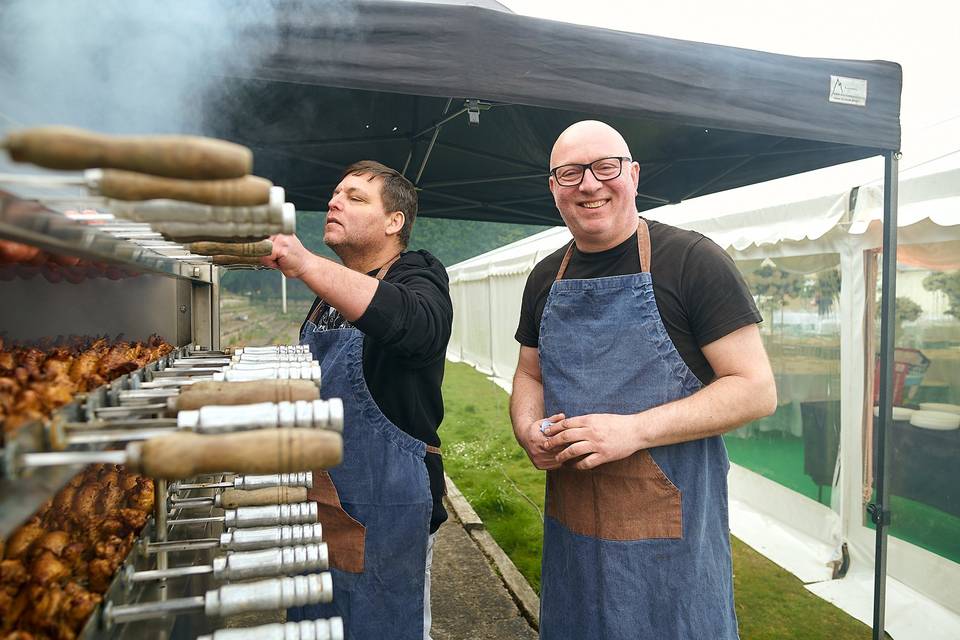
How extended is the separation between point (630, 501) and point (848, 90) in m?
1.63

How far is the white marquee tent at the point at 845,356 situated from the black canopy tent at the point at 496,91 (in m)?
0.53

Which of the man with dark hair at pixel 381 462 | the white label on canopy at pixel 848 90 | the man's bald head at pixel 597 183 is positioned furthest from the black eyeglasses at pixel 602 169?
the white label on canopy at pixel 848 90

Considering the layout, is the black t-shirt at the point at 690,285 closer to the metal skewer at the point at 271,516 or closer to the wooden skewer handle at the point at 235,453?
the metal skewer at the point at 271,516


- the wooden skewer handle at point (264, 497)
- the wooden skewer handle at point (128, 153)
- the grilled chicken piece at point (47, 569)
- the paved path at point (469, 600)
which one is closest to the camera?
the wooden skewer handle at point (128, 153)

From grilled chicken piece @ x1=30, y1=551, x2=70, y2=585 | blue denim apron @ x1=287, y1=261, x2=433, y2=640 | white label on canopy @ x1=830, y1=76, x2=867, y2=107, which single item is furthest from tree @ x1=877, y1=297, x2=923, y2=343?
grilled chicken piece @ x1=30, y1=551, x2=70, y2=585

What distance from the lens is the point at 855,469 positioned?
381 cm

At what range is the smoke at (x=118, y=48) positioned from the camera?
59.5 inches

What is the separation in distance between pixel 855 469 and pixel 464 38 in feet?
11.8

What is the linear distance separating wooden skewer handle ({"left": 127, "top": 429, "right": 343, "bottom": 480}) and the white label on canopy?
7.23 feet

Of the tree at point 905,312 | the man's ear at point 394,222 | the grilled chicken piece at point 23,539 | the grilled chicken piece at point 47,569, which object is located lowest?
the grilled chicken piece at point 47,569

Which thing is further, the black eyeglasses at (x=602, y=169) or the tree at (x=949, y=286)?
the tree at (x=949, y=286)

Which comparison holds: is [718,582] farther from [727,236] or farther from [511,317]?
[511,317]

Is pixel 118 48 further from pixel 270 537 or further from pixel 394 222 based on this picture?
pixel 270 537

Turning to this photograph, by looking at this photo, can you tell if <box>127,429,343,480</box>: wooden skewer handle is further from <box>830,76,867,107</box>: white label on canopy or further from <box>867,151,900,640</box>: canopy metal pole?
<box>867,151,900,640</box>: canopy metal pole
